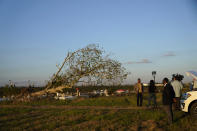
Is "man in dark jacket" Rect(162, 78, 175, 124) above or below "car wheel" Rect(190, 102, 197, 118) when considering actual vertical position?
above

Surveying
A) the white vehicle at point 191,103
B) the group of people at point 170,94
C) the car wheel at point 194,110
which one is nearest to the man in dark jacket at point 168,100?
the group of people at point 170,94

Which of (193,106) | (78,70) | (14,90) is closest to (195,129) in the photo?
(193,106)

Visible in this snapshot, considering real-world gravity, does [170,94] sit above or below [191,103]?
above

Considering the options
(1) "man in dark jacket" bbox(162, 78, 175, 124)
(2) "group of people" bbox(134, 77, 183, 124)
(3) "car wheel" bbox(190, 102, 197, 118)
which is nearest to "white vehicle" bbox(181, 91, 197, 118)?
(3) "car wheel" bbox(190, 102, 197, 118)

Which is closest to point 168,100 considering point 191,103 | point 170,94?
point 170,94

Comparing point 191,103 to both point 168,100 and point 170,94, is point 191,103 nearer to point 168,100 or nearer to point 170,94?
point 170,94

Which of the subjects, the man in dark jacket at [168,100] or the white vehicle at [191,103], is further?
the white vehicle at [191,103]

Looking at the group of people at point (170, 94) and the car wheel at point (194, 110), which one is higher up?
the group of people at point (170, 94)

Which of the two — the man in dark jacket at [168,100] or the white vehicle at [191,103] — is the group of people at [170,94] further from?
the white vehicle at [191,103]

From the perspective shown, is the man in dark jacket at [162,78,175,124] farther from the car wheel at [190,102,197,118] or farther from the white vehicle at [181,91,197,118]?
the car wheel at [190,102,197,118]

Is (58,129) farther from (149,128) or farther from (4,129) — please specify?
(149,128)

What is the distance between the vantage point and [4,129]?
889cm

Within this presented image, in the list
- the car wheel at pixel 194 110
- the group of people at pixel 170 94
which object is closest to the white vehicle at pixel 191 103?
the car wheel at pixel 194 110

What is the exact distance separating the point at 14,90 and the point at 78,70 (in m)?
12.4
